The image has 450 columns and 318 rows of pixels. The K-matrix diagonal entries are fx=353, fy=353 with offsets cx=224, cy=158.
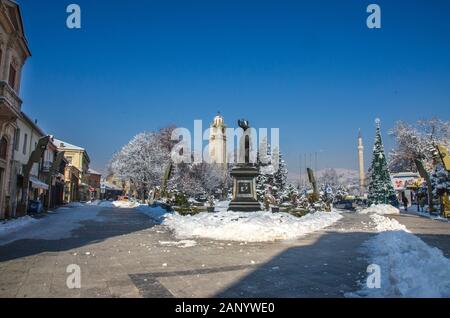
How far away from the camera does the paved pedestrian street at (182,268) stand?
5.54 metres

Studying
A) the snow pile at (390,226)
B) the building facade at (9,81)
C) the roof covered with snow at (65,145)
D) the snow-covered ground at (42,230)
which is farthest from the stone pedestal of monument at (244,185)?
the roof covered with snow at (65,145)

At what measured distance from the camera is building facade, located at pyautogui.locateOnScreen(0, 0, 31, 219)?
734 inches

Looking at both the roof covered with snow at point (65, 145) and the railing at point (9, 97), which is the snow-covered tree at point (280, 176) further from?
the railing at point (9, 97)

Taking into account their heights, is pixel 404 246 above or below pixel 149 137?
below

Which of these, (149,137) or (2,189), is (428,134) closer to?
(149,137)

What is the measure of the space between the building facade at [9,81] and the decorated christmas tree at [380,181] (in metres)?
44.8

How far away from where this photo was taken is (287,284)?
6043 millimetres

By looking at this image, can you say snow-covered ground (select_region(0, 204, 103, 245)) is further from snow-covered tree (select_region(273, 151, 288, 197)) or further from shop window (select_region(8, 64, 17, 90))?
snow-covered tree (select_region(273, 151, 288, 197))

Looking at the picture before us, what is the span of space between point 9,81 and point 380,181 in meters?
46.1

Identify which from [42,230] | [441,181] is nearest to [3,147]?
[42,230]

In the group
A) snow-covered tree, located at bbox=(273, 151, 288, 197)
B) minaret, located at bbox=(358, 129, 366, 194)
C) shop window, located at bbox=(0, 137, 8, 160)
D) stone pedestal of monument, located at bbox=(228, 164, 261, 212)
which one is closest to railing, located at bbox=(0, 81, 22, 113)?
A: shop window, located at bbox=(0, 137, 8, 160)

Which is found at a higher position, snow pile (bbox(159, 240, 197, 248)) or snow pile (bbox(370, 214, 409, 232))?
snow pile (bbox(370, 214, 409, 232))

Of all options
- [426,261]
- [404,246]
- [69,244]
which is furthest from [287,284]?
[69,244]
